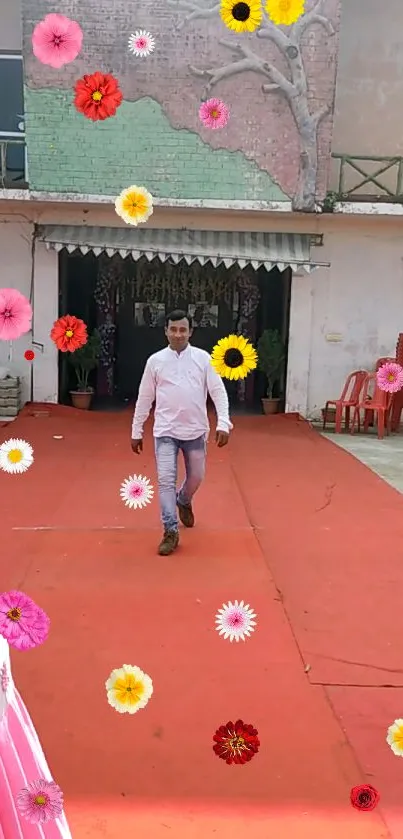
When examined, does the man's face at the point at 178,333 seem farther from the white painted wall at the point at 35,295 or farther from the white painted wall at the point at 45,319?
the white painted wall at the point at 35,295

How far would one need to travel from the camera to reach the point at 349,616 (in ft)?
12.8

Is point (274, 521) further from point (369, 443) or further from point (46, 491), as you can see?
point (369, 443)

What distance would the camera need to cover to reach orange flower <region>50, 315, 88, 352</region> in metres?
2.57

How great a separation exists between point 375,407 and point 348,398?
1502 millimetres

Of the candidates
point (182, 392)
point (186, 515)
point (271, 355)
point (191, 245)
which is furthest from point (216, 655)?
point (271, 355)

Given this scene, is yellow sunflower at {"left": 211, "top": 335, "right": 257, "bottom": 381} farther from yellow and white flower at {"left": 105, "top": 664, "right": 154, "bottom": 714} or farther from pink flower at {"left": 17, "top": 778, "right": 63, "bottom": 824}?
pink flower at {"left": 17, "top": 778, "right": 63, "bottom": 824}

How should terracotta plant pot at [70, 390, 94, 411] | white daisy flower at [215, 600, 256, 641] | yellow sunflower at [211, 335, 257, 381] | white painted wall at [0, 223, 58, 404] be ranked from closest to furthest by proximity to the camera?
1. yellow sunflower at [211, 335, 257, 381]
2. white daisy flower at [215, 600, 256, 641]
3. white painted wall at [0, 223, 58, 404]
4. terracotta plant pot at [70, 390, 94, 411]

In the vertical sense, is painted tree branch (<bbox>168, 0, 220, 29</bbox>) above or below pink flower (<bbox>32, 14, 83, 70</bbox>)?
above

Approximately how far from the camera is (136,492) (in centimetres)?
555

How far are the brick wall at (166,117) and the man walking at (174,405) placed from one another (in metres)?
5.91

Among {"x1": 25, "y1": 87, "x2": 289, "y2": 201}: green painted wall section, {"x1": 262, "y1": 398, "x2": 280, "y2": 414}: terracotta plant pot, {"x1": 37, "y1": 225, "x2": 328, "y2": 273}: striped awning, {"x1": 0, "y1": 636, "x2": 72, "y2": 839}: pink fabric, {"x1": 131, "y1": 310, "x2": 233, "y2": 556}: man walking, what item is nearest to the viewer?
{"x1": 0, "y1": 636, "x2": 72, "y2": 839}: pink fabric

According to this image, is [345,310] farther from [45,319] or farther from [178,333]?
[178,333]

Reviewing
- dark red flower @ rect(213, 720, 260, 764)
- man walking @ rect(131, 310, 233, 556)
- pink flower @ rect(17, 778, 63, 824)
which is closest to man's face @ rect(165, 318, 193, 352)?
man walking @ rect(131, 310, 233, 556)

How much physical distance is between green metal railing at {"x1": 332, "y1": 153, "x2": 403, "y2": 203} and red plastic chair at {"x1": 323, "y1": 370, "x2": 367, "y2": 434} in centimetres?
247
